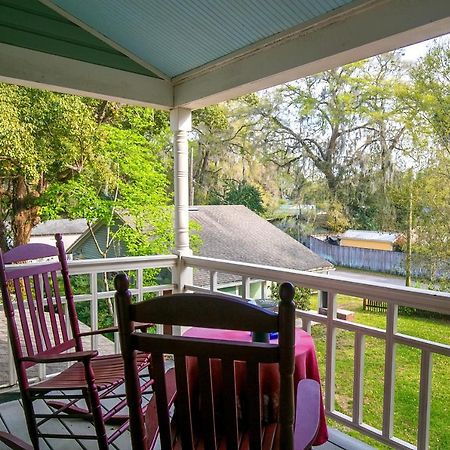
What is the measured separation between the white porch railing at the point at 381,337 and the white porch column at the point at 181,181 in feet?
3.57

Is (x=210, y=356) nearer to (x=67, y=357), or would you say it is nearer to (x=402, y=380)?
(x=67, y=357)

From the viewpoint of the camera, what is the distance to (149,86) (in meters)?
3.44

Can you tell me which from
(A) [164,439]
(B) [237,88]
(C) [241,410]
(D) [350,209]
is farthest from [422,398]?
(D) [350,209]

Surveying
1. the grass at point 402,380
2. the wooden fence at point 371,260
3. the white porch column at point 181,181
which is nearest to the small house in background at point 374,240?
the wooden fence at point 371,260

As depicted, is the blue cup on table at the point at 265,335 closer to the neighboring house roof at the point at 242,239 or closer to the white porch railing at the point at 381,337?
the white porch railing at the point at 381,337

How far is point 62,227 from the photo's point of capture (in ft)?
27.4

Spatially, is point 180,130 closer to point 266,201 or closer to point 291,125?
point 266,201

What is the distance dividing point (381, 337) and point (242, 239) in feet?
16.7

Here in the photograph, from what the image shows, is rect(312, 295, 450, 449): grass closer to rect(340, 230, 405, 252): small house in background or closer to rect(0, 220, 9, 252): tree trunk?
rect(340, 230, 405, 252): small house in background

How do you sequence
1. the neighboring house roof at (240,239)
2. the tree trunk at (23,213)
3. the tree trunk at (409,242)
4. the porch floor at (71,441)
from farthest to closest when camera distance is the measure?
the tree trunk at (23,213) → the neighboring house roof at (240,239) → the tree trunk at (409,242) → the porch floor at (71,441)

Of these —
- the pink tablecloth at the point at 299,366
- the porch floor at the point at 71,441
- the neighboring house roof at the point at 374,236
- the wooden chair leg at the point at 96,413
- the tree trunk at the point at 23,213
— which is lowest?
the porch floor at the point at 71,441

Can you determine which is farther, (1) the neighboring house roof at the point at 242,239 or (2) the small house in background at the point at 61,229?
(2) the small house in background at the point at 61,229

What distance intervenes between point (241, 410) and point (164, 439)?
0.63 metres

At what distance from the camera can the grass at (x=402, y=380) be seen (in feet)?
14.4
